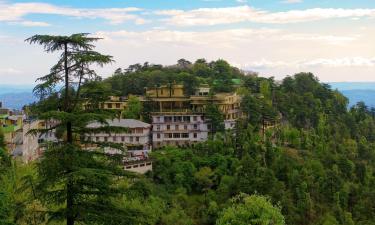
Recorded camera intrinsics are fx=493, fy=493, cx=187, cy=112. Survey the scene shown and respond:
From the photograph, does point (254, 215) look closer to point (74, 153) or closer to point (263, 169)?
point (263, 169)

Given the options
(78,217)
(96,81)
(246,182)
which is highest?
(96,81)

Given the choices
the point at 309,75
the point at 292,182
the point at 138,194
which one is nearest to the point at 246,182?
the point at 292,182

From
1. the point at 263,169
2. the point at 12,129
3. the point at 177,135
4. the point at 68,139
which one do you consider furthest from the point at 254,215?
the point at 12,129

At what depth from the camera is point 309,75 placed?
70.0 m

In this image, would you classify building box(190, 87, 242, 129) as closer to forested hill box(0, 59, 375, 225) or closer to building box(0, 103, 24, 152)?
forested hill box(0, 59, 375, 225)

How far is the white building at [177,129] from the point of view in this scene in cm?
4812

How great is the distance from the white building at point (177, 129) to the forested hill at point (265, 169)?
63.0 inches

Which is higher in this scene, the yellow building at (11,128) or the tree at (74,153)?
the tree at (74,153)

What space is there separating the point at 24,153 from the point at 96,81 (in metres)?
32.7

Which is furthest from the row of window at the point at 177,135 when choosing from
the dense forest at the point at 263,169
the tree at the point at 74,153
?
the tree at the point at 74,153

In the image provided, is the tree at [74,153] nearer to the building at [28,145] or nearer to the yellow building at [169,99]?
the building at [28,145]

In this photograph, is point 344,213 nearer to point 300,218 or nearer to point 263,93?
point 300,218

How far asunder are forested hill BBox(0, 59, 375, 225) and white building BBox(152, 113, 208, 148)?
5.25ft

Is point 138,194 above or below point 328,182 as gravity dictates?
above
